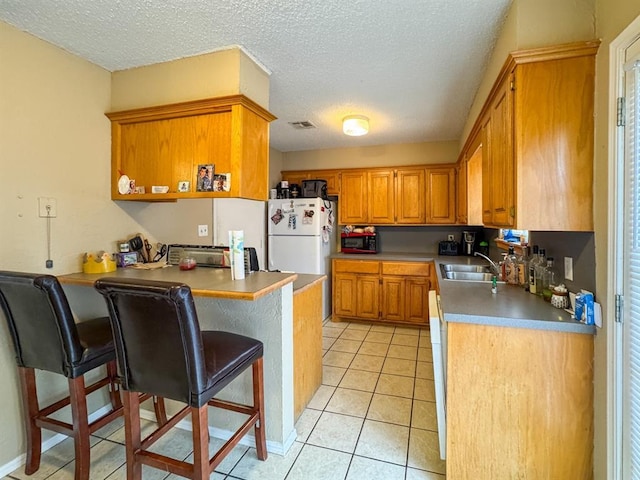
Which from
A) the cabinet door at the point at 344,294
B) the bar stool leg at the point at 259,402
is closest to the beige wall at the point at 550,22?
the bar stool leg at the point at 259,402

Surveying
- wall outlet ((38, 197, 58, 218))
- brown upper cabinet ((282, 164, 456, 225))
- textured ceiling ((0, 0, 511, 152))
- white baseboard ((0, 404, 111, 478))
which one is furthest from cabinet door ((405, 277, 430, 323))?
wall outlet ((38, 197, 58, 218))

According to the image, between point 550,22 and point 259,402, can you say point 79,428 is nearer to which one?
point 259,402

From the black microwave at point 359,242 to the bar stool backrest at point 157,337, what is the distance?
331 centimetres

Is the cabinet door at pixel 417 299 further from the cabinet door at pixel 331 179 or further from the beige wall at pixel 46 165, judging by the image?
the beige wall at pixel 46 165

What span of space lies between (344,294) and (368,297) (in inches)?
12.5

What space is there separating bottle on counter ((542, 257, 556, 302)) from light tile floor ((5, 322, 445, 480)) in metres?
1.06

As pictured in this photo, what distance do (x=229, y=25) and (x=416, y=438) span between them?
2580 mm

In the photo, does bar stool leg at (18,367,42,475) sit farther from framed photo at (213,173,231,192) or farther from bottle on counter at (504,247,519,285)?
bottle on counter at (504,247,519,285)

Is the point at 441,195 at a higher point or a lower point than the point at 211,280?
higher

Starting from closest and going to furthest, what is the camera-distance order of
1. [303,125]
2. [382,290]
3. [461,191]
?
[303,125]
[461,191]
[382,290]

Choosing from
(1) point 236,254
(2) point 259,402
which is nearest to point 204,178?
(1) point 236,254

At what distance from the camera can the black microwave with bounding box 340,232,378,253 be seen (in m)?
4.38

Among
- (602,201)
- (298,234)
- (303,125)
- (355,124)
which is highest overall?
(303,125)

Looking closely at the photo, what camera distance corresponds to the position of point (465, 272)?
3.14 metres
